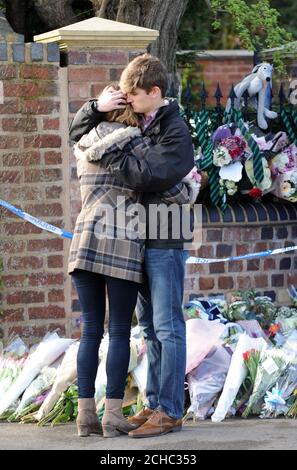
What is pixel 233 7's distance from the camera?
9.47 m

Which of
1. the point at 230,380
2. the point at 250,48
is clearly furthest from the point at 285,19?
the point at 230,380

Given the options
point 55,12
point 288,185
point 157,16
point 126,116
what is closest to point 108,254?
point 126,116

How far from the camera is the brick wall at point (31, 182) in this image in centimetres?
761

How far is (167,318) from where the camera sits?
19.2ft

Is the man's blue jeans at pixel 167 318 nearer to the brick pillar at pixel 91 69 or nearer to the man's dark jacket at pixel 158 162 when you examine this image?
the man's dark jacket at pixel 158 162

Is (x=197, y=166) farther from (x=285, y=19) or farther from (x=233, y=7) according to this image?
(x=285, y=19)

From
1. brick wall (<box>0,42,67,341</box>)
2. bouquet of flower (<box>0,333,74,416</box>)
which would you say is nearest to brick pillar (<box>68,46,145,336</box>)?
brick wall (<box>0,42,67,341</box>)

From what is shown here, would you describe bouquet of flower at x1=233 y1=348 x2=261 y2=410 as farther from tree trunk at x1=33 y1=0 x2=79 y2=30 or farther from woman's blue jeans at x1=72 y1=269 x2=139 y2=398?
tree trunk at x1=33 y1=0 x2=79 y2=30

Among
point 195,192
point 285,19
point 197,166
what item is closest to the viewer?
point 195,192

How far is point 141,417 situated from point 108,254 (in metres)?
0.86

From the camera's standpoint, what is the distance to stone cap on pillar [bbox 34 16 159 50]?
752 cm

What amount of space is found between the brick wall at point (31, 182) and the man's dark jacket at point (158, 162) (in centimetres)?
174

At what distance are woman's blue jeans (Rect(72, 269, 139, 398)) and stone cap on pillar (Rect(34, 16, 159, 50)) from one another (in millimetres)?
2118

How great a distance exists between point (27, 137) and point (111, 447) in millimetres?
2560
